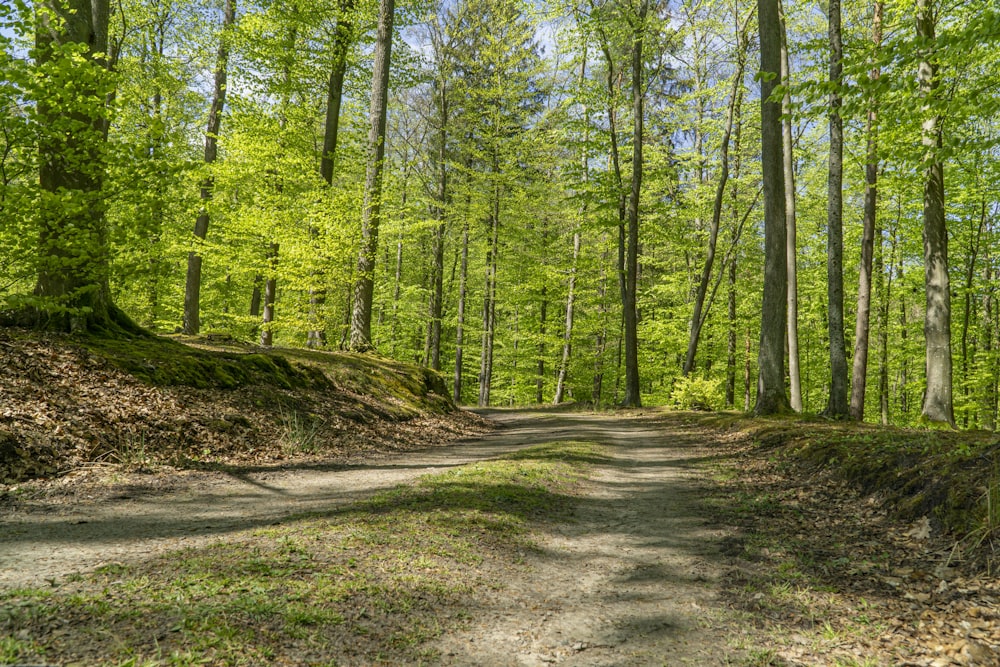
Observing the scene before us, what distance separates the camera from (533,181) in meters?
23.9

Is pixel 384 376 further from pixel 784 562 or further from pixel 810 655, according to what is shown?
pixel 810 655

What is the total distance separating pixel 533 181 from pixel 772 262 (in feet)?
46.9

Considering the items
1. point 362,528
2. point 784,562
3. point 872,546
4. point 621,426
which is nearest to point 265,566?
point 362,528

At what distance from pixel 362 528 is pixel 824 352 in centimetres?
2631

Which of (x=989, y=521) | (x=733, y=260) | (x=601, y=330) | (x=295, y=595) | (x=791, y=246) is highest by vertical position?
(x=733, y=260)

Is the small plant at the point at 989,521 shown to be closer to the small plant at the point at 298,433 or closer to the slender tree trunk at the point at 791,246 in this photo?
the small plant at the point at 298,433

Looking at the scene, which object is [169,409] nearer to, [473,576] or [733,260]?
[473,576]

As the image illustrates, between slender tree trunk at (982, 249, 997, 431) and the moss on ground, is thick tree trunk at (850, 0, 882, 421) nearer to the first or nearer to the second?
the moss on ground

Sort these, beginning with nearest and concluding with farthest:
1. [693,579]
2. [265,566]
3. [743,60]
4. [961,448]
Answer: [265,566], [693,579], [961,448], [743,60]

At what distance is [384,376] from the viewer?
42.5 feet

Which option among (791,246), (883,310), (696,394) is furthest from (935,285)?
(883,310)

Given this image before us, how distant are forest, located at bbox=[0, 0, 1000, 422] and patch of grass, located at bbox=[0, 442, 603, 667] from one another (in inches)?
178

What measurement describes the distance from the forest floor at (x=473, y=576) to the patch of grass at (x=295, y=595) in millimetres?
13

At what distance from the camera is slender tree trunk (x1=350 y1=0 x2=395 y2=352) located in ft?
44.1
